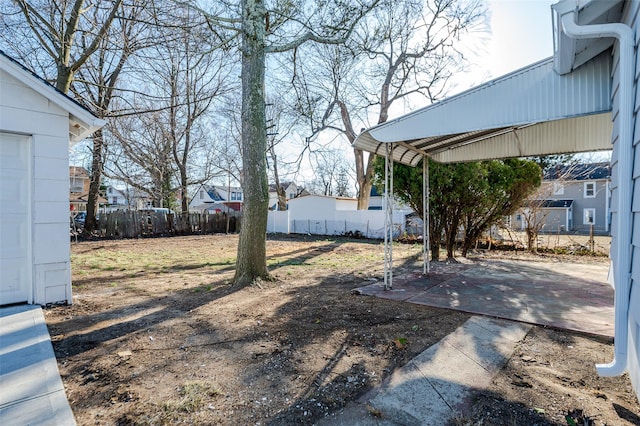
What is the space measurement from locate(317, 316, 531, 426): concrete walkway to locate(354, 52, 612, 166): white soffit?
94.4 inches

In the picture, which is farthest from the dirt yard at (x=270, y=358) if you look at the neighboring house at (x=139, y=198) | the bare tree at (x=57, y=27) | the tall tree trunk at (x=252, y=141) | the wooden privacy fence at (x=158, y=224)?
the neighboring house at (x=139, y=198)

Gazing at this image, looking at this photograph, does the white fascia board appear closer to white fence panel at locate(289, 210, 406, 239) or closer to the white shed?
white fence panel at locate(289, 210, 406, 239)

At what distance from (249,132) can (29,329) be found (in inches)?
152

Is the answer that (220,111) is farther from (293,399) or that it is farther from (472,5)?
(293,399)

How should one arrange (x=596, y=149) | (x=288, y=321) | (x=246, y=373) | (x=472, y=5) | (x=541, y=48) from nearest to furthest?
(x=246, y=373), (x=288, y=321), (x=541, y=48), (x=596, y=149), (x=472, y=5)

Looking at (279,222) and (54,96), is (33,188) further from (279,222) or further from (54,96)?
(279,222)

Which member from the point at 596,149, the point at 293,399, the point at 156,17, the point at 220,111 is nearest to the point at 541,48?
the point at 596,149

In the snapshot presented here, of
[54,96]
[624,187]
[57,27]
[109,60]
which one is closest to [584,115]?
[624,187]

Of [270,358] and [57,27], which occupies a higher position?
[57,27]

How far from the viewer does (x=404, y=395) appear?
92.0 inches

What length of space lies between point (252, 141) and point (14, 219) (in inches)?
132

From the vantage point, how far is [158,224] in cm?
1677

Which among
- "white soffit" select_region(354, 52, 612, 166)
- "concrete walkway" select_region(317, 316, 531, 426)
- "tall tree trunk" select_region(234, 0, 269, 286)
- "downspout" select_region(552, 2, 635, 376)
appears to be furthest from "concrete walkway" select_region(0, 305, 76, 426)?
"white soffit" select_region(354, 52, 612, 166)

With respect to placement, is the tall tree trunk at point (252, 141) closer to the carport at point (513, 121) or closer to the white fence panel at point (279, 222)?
the carport at point (513, 121)
